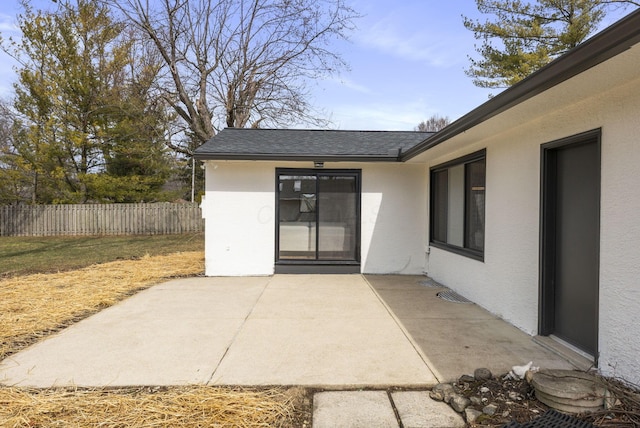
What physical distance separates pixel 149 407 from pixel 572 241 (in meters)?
3.89

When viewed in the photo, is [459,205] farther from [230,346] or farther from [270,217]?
[230,346]

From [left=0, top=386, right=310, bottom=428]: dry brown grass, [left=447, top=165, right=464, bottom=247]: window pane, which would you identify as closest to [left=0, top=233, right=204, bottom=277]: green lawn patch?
[left=0, top=386, right=310, bottom=428]: dry brown grass

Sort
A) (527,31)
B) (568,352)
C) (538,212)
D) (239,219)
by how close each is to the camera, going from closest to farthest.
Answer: (568,352), (538,212), (239,219), (527,31)

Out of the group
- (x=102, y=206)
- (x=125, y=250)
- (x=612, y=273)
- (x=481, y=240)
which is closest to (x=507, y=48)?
(x=481, y=240)

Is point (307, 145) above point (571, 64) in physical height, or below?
above

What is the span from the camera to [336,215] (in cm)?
785

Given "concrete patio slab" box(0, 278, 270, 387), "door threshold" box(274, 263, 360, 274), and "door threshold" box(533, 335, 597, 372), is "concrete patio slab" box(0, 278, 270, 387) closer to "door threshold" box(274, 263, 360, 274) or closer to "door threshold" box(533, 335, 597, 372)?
"door threshold" box(274, 263, 360, 274)

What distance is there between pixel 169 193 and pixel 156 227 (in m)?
3.51

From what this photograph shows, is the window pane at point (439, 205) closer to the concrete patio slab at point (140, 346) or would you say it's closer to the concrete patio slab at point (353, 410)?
the concrete patio slab at point (140, 346)

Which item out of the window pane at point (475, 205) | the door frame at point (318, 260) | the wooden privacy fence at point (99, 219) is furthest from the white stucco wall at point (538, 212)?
the wooden privacy fence at point (99, 219)

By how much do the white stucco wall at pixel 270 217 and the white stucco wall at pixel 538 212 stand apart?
3.87 ft

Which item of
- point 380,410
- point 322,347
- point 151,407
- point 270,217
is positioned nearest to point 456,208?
point 270,217

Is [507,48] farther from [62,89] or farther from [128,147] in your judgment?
[62,89]

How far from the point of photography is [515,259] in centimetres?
454
